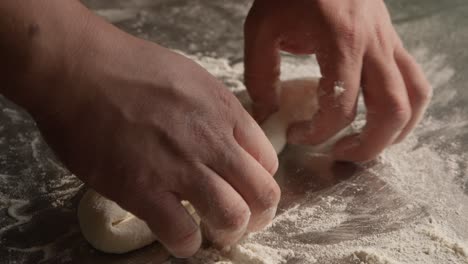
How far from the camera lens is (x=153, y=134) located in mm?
816

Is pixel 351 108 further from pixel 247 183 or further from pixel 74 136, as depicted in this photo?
pixel 74 136

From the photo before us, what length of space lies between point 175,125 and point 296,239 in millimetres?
346

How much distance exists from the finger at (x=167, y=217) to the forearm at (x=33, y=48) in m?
0.21

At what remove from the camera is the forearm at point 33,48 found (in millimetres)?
814

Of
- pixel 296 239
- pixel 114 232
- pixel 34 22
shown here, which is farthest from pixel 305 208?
Answer: pixel 34 22

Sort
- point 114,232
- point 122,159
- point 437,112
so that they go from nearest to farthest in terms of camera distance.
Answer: point 122,159 → point 114,232 → point 437,112

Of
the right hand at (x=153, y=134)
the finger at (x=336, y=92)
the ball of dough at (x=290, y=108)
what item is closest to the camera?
the right hand at (x=153, y=134)

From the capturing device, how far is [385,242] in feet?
3.37

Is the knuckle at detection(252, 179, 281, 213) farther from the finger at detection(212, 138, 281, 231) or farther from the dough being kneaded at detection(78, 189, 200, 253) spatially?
the dough being kneaded at detection(78, 189, 200, 253)

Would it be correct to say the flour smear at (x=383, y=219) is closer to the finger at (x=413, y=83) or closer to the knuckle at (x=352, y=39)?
the finger at (x=413, y=83)

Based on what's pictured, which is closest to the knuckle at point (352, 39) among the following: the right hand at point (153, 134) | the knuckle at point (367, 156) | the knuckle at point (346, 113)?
the knuckle at point (346, 113)

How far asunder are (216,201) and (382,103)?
17.2 inches

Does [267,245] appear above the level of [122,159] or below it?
below

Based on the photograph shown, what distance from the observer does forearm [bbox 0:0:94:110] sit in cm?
81
